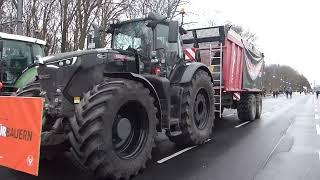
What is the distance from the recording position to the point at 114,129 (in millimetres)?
7262

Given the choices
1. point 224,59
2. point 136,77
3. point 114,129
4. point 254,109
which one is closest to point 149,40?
point 136,77

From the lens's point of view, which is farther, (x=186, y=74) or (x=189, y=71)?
(x=189, y=71)

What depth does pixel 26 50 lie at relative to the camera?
1256cm

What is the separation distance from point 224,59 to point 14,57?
6.19 meters

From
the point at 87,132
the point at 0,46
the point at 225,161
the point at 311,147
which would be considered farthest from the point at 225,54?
the point at 87,132

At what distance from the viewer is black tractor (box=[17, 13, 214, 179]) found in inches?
263

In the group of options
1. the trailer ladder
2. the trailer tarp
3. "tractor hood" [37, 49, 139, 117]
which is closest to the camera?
"tractor hood" [37, 49, 139, 117]

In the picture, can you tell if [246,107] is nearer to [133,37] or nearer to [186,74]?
[186,74]

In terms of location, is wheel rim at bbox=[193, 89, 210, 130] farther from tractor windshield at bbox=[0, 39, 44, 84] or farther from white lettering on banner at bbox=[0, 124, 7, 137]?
white lettering on banner at bbox=[0, 124, 7, 137]

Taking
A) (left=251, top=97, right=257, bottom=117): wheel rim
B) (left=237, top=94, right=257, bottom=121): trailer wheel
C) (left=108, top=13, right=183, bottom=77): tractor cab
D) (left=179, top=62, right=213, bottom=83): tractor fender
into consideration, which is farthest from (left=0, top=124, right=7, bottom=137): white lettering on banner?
(left=251, top=97, right=257, bottom=117): wheel rim

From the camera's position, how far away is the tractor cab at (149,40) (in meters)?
9.16

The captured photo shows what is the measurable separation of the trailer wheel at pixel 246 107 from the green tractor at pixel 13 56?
25.7 feet

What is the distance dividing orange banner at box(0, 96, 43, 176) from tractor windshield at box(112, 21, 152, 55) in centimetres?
355

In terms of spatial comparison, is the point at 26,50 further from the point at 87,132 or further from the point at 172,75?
the point at 87,132
